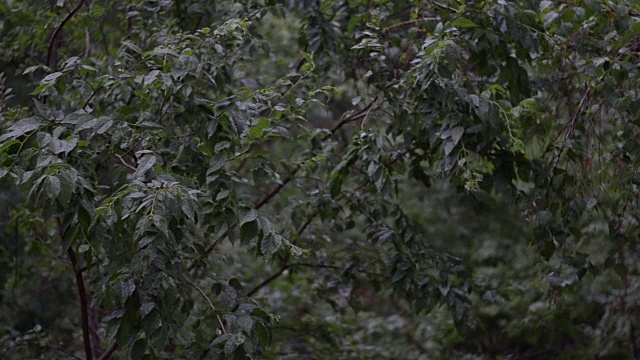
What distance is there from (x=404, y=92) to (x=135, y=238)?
1429 mm

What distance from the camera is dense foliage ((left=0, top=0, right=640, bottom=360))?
2.36 m

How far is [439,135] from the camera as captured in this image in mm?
2832

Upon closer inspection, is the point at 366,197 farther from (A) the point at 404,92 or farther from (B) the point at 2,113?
(B) the point at 2,113

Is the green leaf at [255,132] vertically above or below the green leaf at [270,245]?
above

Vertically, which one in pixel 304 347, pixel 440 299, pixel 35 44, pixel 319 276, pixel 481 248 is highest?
pixel 35 44

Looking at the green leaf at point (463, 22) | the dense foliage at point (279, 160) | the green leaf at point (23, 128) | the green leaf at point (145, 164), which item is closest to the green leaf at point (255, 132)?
the dense foliage at point (279, 160)

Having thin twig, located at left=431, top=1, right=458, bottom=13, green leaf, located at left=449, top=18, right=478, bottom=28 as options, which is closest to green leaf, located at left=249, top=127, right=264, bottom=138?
green leaf, located at left=449, top=18, right=478, bottom=28

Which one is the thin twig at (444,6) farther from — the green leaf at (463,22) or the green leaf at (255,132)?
the green leaf at (255,132)

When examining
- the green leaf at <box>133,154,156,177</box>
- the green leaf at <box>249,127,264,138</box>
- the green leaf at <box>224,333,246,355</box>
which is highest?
the green leaf at <box>133,154,156,177</box>

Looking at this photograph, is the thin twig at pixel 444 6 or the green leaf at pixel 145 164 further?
the thin twig at pixel 444 6

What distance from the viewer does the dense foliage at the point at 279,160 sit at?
236 centimetres

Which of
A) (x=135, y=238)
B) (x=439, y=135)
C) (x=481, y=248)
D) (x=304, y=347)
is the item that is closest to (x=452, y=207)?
(x=481, y=248)

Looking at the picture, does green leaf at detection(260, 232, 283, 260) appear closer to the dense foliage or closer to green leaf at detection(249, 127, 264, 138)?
the dense foliage

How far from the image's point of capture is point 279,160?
3.65 meters
